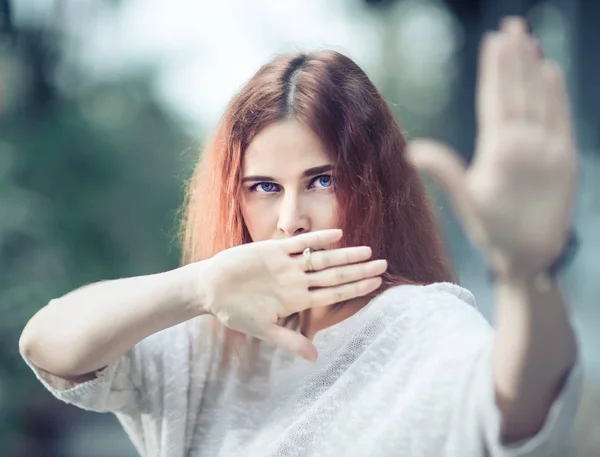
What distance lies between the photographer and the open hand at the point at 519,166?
0.50 metres

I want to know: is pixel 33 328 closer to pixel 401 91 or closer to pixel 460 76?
pixel 401 91

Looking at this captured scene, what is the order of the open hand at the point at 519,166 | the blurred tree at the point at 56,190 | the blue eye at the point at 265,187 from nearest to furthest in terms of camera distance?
the open hand at the point at 519,166
the blue eye at the point at 265,187
the blurred tree at the point at 56,190

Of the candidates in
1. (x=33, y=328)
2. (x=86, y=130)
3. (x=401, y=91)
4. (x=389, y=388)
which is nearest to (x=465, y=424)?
(x=389, y=388)

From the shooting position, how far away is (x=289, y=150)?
2.44ft

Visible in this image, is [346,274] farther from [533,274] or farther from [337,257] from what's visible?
[533,274]

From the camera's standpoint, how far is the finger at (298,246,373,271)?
66 cm

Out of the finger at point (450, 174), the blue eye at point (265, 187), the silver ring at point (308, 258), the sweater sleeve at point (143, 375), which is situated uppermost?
the finger at point (450, 174)

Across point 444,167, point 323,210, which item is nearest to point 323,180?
point 323,210

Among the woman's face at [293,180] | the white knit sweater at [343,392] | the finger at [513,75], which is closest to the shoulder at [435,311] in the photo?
the white knit sweater at [343,392]

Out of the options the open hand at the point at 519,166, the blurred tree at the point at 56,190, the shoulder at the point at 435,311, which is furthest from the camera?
the blurred tree at the point at 56,190

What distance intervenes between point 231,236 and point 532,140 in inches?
15.4

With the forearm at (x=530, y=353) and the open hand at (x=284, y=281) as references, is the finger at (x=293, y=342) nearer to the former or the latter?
the open hand at (x=284, y=281)

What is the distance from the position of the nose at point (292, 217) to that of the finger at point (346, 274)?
77mm

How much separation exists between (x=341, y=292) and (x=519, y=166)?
219mm
